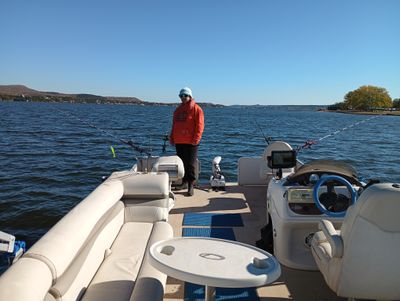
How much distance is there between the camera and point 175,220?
15.0ft

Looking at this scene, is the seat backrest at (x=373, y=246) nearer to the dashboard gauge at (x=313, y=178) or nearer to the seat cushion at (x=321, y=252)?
the seat cushion at (x=321, y=252)

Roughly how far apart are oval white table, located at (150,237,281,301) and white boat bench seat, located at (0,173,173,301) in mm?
350

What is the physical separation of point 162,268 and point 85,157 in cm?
1275

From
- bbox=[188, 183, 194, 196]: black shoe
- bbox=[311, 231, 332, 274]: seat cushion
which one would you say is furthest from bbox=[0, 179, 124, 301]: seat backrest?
bbox=[188, 183, 194, 196]: black shoe

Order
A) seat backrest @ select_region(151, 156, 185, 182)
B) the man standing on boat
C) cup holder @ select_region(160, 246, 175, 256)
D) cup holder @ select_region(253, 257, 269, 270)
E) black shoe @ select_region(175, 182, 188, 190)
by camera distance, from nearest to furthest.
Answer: cup holder @ select_region(253, 257, 269, 270)
cup holder @ select_region(160, 246, 175, 256)
seat backrest @ select_region(151, 156, 185, 182)
the man standing on boat
black shoe @ select_region(175, 182, 188, 190)

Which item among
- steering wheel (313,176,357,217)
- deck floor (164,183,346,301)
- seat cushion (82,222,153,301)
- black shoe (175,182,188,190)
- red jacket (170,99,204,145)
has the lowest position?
deck floor (164,183,346,301)

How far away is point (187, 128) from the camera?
17.4 feet

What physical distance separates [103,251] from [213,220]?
189 cm

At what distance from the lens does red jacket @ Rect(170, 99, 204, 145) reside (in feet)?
17.3

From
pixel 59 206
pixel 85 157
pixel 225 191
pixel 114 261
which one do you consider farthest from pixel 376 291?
pixel 85 157

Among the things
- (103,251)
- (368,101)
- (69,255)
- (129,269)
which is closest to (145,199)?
(103,251)

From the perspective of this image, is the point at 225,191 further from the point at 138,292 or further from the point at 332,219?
the point at 138,292

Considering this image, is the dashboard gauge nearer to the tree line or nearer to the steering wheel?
the steering wheel

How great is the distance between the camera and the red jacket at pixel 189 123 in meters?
5.28
